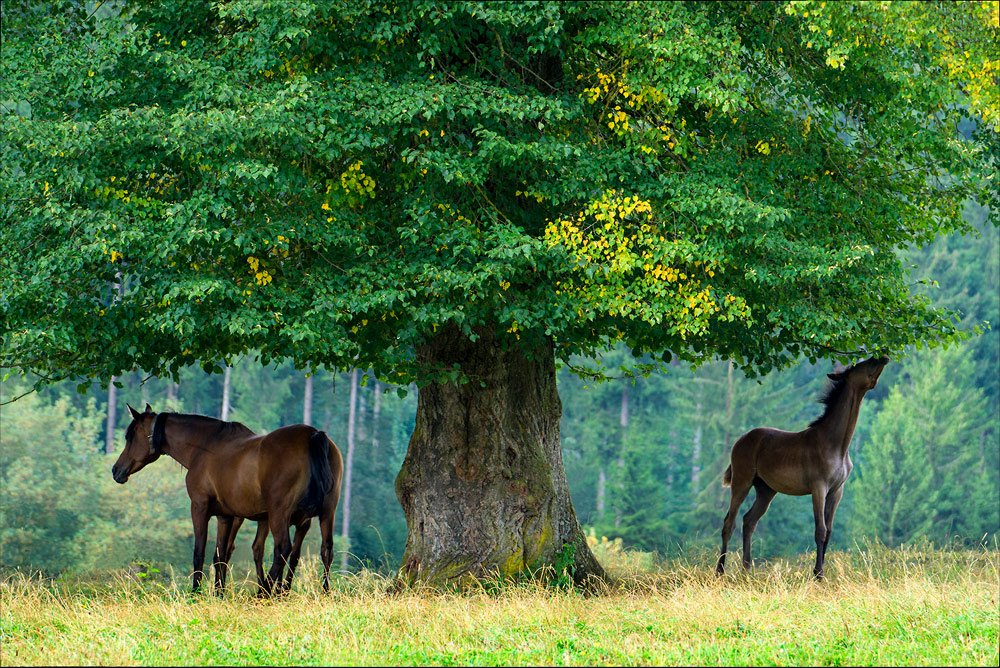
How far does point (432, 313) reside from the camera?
10.8 meters

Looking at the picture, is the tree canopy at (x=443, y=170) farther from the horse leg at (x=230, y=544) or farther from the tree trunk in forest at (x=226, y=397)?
the tree trunk in forest at (x=226, y=397)

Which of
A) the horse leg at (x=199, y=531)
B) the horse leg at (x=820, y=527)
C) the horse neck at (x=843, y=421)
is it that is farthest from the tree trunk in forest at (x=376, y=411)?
the horse neck at (x=843, y=421)

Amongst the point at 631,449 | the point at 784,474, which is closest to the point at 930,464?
the point at 631,449

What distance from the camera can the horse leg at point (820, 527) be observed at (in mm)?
12562

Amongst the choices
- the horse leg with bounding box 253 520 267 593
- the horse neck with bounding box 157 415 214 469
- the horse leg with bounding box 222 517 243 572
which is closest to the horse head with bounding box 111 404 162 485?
the horse neck with bounding box 157 415 214 469

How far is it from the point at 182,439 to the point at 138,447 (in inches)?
25.3

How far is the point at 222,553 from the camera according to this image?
1233cm

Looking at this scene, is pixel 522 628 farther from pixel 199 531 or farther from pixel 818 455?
pixel 818 455

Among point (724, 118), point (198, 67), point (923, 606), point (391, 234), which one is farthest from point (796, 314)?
point (198, 67)

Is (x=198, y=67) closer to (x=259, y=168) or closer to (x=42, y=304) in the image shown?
(x=259, y=168)

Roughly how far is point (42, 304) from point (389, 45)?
14.8 feet

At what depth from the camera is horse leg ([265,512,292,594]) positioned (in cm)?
1159

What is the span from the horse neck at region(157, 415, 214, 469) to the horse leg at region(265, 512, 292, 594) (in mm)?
1290

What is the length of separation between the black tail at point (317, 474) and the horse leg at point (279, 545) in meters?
A: 0.27
